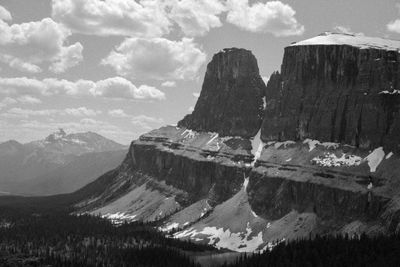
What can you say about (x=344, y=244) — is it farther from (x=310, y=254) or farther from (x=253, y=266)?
(x=253, y=266)

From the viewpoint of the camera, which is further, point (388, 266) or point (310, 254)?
point (310, 254)

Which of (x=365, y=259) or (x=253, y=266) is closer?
(x=365, y=259)

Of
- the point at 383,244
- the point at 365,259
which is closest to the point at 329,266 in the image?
the point at 365,259

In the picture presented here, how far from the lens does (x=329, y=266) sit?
177625 mm

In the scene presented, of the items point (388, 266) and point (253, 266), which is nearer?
point (388, 266)

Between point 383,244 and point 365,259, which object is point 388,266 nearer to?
point 365,259

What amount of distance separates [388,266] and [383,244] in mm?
22316

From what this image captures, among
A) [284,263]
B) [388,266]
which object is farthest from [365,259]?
[284,263]

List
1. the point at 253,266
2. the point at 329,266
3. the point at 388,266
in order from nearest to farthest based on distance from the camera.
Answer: the point at 388,266 → the point at 329,266 → the point at 253,266

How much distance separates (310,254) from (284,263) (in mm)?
→ 11175

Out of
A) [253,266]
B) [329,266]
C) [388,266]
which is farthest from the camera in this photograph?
[253,266]

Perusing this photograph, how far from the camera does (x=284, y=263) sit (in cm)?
18738

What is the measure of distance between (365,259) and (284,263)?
1039 inches

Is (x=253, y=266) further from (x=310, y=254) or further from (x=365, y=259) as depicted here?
(x=365, y=259)
